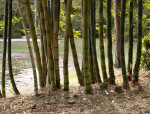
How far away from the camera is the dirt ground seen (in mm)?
2633

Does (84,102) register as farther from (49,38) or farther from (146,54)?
(146,54)

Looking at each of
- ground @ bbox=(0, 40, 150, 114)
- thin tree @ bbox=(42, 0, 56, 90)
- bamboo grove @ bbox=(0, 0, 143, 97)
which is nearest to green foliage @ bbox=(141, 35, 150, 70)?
bamboo grove @ bbox=(0, 0, 143, 97)

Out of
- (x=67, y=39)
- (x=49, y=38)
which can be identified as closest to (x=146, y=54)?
(x=67, y=39)

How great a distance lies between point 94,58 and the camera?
12.8 ft

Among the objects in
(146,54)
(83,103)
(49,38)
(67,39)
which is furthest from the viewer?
(146,54)

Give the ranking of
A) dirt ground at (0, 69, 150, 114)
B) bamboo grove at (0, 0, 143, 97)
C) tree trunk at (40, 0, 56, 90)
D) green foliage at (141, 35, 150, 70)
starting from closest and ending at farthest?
1. dirt ground at (0, 69, 150, 114)
2. bamboo grove at (0, 0, 143, 97)
3. tree trunk at (40, 0, 56, 90)
4. green foliage at (141, 35, 150, 70)

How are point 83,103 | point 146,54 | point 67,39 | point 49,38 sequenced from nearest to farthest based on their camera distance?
point 83,103, point 67,39, point 49,38, point 146,54

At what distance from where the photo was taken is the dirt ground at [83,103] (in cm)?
263

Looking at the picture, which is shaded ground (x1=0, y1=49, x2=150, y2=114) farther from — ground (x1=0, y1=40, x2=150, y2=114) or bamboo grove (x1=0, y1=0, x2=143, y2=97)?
bamboo grove (x1=0, y1=0, x2=143, y2=97)

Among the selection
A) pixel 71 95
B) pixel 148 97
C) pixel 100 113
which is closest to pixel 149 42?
pixel 148 97

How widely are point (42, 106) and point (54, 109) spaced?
0.21 meters

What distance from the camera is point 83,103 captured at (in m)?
2.88

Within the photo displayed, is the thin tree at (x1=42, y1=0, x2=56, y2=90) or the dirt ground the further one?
the thin tree at (x1=42, y1=0, x2=56, y2=90)

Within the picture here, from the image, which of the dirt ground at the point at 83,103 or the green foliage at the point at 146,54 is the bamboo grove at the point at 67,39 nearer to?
the dirt ground at the point at 83,103
